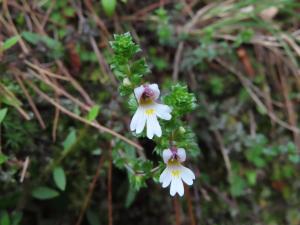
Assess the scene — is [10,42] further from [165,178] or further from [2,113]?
[165,178]

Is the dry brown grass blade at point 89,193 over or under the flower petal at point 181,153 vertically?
over

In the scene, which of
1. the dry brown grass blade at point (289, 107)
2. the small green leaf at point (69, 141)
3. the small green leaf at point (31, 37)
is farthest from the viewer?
the dry brown grass blade at point (289, 107)

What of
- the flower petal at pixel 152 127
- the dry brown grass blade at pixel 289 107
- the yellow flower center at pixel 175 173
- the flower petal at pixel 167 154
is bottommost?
the yellow flower center at pixel 175 173

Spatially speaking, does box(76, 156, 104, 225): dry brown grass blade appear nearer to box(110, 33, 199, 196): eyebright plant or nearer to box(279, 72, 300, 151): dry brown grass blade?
box(110, 33, 199, 196): eyebright plant

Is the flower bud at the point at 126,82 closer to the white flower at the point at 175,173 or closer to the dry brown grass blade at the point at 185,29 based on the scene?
the white flower at the point at 175,173

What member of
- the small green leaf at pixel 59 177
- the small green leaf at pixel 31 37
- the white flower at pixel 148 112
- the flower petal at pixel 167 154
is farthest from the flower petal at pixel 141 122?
the small green leaf at pixel 31 37

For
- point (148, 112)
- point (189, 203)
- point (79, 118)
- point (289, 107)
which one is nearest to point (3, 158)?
point (79, 118)

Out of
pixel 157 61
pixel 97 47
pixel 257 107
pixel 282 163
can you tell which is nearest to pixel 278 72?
pixel 257 107

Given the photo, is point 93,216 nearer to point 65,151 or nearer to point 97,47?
point 65,151
